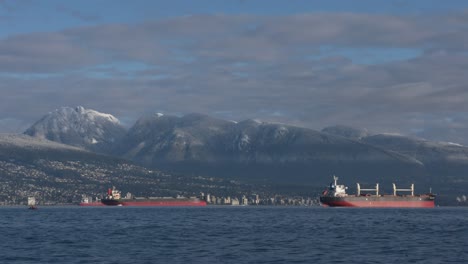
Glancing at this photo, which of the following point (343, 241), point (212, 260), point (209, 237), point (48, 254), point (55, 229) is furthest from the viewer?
point (55, 229)

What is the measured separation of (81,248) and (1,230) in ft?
176

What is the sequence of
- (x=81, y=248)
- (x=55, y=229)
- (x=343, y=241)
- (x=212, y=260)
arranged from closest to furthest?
1. (x=212, y=260)
2. (x=81, y=248)
3. (x=343, y=241)
4. (x=55, y=229)

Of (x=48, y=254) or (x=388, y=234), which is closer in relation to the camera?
(x=48, y=254)

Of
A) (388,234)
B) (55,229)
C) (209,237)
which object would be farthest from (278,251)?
(55,229)

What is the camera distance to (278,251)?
115188 mm

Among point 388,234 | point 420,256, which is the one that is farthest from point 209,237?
point 420,256

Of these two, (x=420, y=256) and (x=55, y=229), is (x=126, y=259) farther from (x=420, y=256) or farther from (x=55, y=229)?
(x=55, y=229)

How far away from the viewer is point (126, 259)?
349 ft

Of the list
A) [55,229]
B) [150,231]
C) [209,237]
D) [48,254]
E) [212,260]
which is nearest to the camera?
[212,260]

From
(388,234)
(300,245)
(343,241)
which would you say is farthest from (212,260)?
(388,234)

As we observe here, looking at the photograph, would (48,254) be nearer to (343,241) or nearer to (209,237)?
(209,237)

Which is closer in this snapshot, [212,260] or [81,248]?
[212,260]

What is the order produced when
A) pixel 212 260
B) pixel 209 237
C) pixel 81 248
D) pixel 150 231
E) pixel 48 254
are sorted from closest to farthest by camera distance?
pixel 212 260, pixel 48 254, pixel 81 248, pixel 209 237, pixel 150 231

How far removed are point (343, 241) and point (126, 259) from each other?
40.8 metres
